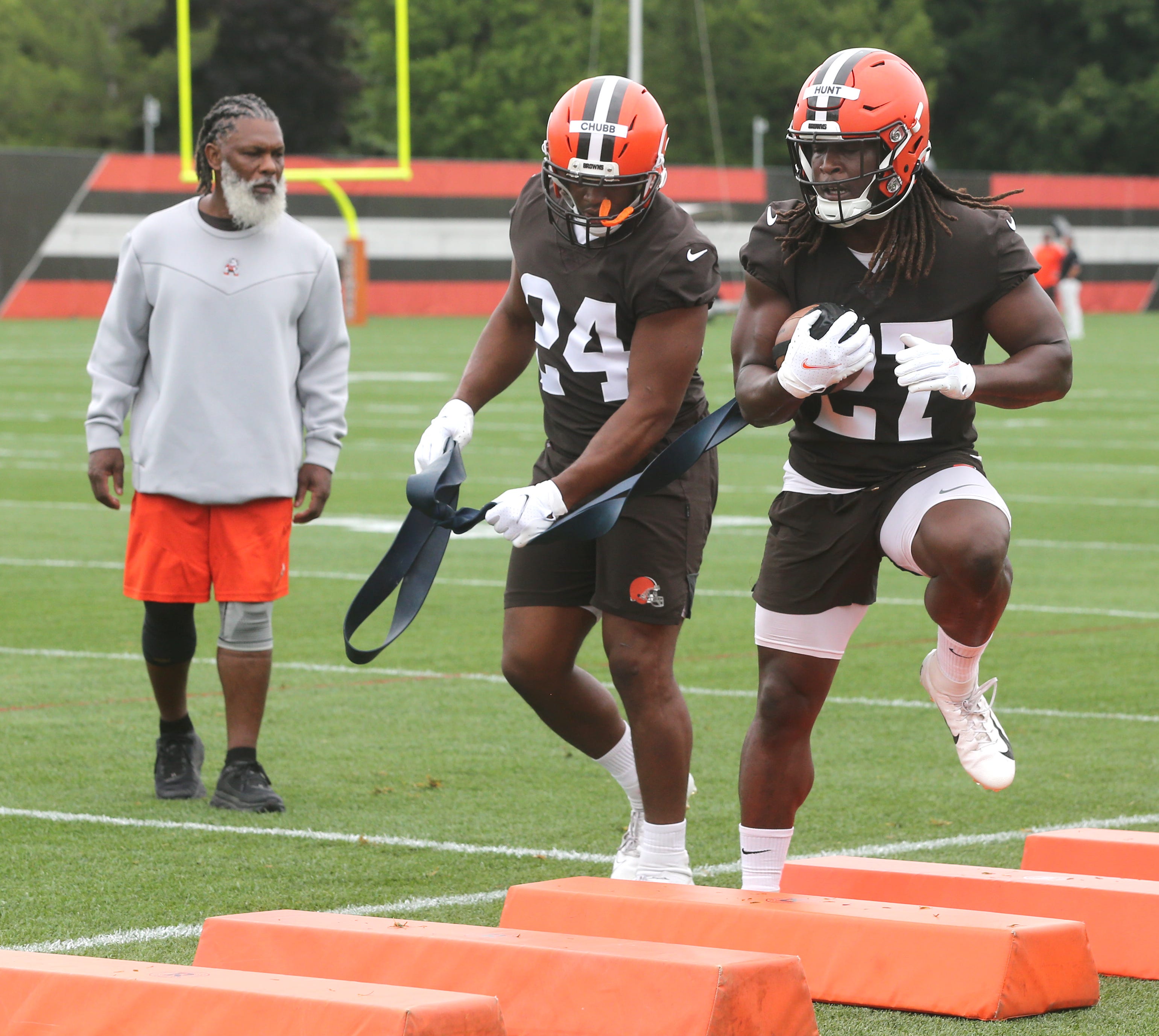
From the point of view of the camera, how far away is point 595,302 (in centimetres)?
534

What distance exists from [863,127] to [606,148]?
2.25ft

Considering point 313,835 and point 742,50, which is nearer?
point 313,835

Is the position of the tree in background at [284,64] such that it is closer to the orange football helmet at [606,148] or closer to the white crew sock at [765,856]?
the orange football helmet at [606,148]

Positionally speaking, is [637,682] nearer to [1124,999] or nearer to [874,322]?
[874,322]

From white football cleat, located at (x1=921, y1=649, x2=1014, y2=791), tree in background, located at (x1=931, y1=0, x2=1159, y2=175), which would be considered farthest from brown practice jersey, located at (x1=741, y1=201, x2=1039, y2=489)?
tree in background, located at (x1=931, y1=0, x2=1159, y2=175)

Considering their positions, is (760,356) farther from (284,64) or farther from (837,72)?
(284,64)

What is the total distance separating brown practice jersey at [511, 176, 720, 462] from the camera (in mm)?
5266

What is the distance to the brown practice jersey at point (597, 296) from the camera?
17.3ft

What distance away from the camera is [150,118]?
5503cm

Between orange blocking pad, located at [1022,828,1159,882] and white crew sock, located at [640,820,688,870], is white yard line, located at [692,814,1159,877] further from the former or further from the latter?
orange blocking pad, located at [1022,828,1159,882]

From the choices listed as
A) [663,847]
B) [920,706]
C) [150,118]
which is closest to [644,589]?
[663,847]

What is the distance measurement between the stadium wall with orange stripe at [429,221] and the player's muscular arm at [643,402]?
30146mm

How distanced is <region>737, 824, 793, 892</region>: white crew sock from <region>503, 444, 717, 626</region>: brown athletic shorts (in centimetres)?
62

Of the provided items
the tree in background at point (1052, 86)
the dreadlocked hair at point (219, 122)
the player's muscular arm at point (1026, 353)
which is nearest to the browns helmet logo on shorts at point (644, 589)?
Result: the player's muscular arm at point (1026, 353)
